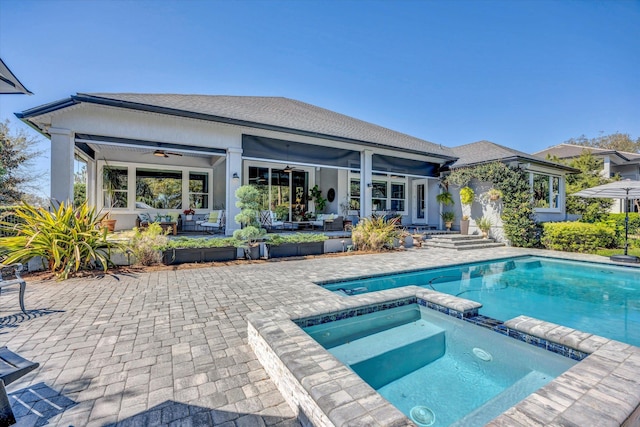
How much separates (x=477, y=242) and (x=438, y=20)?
30.4 ft

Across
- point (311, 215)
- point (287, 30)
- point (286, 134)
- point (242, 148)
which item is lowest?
point (311, 215)

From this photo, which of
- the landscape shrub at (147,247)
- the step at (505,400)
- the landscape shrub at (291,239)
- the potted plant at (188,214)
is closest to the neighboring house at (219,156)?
the potted plant at (188,214)

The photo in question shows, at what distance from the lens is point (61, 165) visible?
25.3 feet

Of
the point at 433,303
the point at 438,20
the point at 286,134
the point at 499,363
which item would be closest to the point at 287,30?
the point at 286,134

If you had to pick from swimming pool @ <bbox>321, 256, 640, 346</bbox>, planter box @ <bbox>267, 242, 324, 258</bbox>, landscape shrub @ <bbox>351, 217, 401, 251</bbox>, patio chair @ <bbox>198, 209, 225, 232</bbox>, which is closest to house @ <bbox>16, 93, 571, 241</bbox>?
patio chair @ <bbox>198, 209, 225, 232</bbox>

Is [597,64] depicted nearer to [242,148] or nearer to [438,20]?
[438,20]

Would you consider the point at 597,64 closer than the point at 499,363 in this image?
No

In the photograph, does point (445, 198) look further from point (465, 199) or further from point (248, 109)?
point (248, 109)

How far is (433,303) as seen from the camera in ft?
15.8

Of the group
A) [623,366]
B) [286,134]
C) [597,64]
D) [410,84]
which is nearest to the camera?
[623,366]

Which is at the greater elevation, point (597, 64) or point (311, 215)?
point (597, 64)

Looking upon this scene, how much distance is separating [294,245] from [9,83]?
7.17 meters

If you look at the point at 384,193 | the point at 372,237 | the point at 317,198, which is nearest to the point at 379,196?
the point at 384,193

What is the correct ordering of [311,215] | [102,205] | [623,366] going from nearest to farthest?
1. [623,366]
2. [102,205]
3. [311,215]
